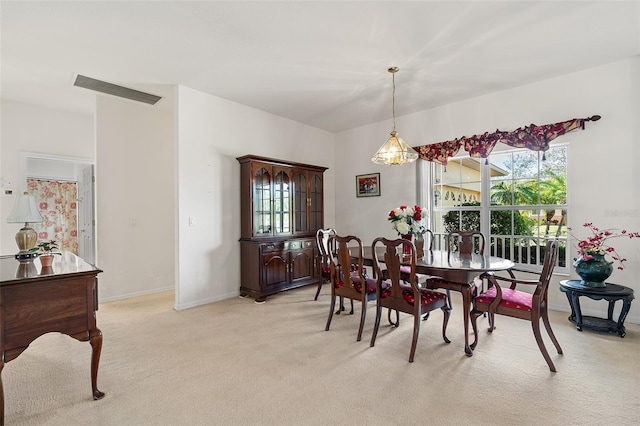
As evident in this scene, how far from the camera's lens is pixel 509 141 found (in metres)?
3.86

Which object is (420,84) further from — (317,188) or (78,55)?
(78,55)

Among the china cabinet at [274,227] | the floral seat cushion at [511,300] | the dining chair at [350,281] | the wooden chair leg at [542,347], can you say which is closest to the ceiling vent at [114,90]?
the china cabinet at [274,227]

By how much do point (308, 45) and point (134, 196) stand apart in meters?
3.26

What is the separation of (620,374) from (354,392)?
1901mm

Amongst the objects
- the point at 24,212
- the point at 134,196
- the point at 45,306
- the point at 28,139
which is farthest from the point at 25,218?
the point at 28,139

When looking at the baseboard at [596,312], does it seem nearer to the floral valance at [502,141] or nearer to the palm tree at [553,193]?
the palm tree at [553,193]

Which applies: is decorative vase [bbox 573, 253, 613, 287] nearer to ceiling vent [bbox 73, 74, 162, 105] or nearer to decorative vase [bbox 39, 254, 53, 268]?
decorative vase [bbox 39, 254, 53, 268]

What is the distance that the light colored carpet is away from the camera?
178 centimetres

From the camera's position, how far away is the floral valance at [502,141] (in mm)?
3495

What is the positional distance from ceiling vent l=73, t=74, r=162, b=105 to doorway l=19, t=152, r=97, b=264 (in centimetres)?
143

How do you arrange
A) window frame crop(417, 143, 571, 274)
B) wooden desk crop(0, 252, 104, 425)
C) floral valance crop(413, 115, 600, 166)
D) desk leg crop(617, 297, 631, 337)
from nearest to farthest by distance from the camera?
wooden desk crop(0, 252, 104, 425) < desk leg crop(617, 297, 631, 337) < floral valance crop(413, 115, 600, 166) < window frame crop(417, 143, 571, 274)

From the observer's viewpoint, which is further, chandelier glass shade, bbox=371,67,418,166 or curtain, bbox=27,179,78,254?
curtain, bbox=27,179,78,254

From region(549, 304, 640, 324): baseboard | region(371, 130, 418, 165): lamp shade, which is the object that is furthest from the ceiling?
region(549, 304, 640, 324): baseboard

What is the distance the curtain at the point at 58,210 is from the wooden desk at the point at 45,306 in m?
4.71
